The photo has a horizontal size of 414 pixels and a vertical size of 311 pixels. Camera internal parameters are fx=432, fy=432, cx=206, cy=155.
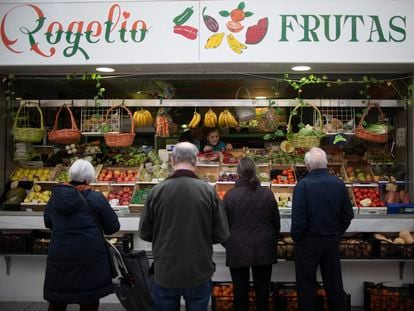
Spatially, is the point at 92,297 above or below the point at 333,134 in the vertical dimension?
below

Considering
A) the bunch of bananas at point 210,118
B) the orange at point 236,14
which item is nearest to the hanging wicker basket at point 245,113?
the bunch of bananas at point 210,118

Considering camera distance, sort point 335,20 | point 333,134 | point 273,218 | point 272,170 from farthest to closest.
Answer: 1. point 272,170
2. point 333,134
3. point 335,20
4. point 273,218

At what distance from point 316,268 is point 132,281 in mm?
1904

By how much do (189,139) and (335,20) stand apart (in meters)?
3.14

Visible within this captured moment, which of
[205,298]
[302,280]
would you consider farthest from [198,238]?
[302,280]

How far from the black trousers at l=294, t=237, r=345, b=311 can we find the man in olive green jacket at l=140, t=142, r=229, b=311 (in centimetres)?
144

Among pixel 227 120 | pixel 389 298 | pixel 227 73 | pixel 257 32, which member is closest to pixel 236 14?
pixel 257 32

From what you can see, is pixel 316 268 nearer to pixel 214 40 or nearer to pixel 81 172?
pixel 81 172

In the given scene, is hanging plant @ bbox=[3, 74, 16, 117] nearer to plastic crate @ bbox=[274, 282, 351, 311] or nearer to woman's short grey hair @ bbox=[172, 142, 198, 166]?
woman's short grey hair @ bbox=[172, 142, 198, 166]

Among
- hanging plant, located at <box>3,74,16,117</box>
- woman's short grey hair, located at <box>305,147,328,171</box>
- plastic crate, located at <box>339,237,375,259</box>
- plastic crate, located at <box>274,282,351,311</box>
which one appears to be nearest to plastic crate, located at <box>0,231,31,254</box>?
hanging plant, located at <box>3,74,16,117</box>

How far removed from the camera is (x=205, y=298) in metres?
3.41

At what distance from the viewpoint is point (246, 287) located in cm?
462

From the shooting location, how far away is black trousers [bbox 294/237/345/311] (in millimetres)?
4477

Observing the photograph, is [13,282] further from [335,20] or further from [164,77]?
[335,20]
